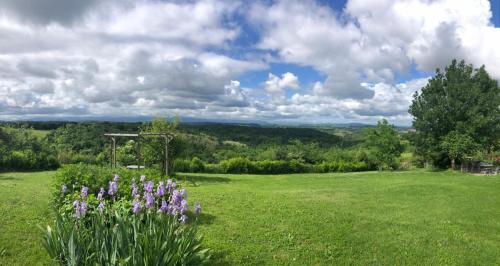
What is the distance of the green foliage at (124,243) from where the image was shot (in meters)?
4.75

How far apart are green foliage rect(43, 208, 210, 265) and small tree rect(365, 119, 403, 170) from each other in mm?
29700

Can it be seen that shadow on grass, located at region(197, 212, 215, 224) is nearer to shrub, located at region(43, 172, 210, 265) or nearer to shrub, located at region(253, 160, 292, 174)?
shrub, located at region(43, 172, 210, 265)

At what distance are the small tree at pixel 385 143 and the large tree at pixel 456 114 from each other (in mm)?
2542

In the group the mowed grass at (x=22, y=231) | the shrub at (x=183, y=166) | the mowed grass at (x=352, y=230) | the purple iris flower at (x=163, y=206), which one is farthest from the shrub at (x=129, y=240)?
the shrub at (x=183, y=166)

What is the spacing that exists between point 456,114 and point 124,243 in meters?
28.3

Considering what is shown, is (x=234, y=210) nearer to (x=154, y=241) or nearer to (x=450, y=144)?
(x=154, y=241)

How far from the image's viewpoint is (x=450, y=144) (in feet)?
88.1

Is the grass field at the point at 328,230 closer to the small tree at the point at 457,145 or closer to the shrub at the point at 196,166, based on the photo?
the small tree at the point at 457,145

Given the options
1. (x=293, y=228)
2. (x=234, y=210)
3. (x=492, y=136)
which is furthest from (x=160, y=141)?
(x=492, y=136)

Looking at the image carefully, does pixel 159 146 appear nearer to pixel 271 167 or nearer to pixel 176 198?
pixel 271 167

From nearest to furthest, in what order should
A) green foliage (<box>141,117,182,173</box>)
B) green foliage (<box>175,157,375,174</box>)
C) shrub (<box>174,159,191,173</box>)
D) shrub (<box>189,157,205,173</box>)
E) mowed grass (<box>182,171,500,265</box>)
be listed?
mowed grass (<box>182,171,500,265</box>), green foliage (<box>141,117,182,173</box>), shrub (<box>174,159,191,173</box>), shrub (<box>189,157,205,173</box>), green foliage (<box>175,157,375,174</box>)

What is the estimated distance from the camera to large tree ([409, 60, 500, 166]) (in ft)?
87.4

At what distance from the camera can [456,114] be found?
1091 inches

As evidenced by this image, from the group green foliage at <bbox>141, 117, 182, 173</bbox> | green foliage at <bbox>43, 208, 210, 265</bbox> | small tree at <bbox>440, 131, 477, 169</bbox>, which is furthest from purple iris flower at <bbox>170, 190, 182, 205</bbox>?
small tree at <bbox>440, 131, 477, 169</bbox>
